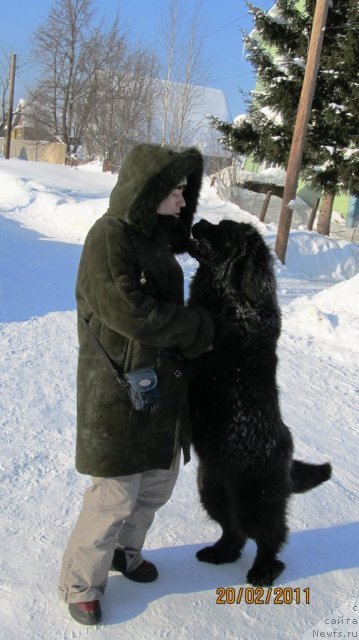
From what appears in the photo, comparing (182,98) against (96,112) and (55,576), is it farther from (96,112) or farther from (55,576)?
(55,576)

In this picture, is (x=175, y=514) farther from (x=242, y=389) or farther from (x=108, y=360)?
(x=108, y=360)

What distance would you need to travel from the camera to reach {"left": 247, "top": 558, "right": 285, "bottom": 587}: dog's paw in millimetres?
2422

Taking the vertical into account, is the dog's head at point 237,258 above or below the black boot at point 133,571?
above

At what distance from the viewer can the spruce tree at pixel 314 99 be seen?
540 inches

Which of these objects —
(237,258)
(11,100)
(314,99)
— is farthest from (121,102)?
(237,258)

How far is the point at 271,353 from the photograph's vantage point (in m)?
2.33

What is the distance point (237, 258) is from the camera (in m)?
2.27

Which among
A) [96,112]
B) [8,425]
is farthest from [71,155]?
[8,425]

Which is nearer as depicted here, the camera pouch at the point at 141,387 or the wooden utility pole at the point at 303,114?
the camera pouch at the point at 141,387

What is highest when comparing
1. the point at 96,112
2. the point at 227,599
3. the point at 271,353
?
the point at 96,112

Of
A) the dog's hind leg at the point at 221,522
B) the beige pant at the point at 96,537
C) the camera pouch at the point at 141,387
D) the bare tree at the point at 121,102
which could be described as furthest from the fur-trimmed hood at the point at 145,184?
the bare tree at the point at 121,102

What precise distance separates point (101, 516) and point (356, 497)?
192 cm
